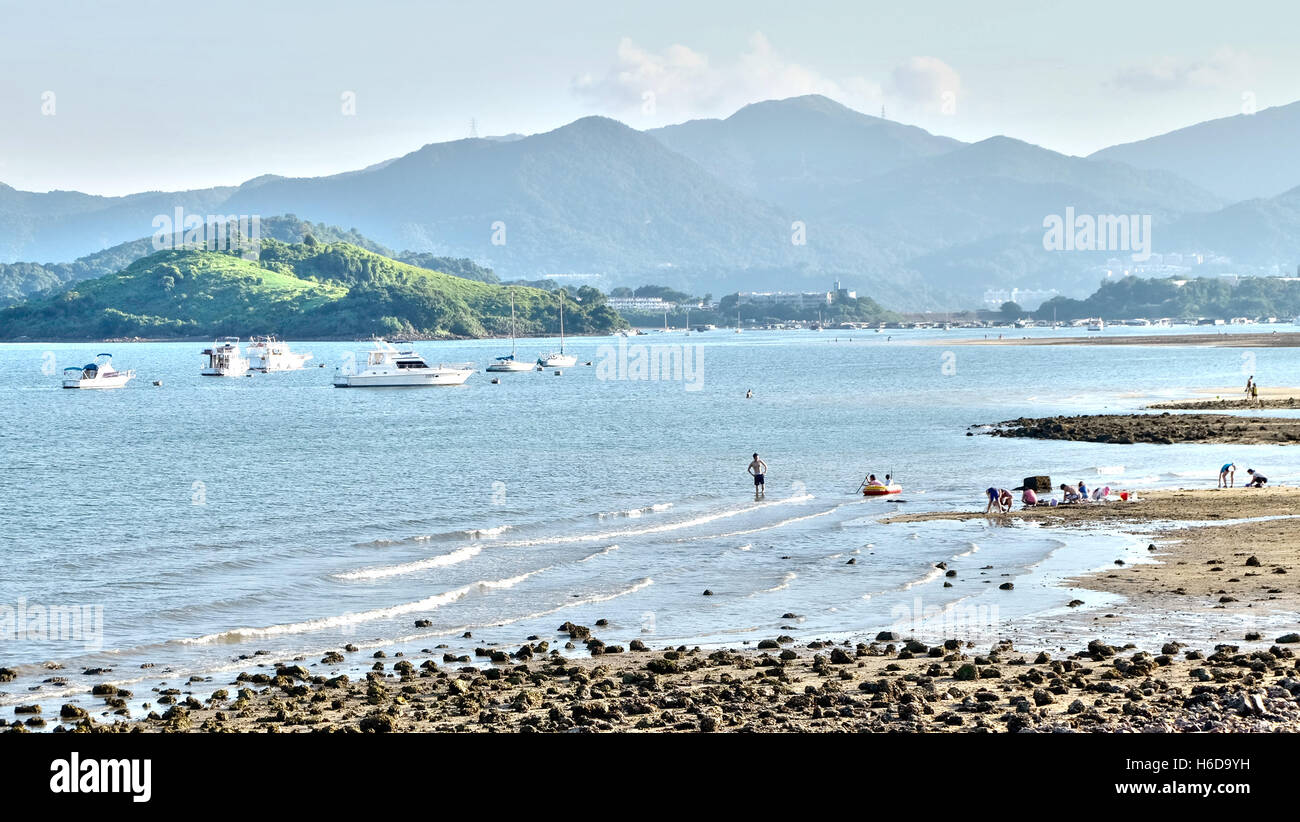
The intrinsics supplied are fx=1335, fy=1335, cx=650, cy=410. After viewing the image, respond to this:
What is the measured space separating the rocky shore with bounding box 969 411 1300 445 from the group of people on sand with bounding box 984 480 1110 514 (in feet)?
72.6

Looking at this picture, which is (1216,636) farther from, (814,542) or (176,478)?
(176,478)

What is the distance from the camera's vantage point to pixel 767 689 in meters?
19.1

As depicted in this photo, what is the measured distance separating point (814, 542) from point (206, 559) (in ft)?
54.9

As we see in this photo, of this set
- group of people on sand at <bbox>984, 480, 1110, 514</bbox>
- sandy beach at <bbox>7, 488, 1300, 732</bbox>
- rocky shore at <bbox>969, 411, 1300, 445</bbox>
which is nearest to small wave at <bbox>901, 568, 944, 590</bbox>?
sandy beach at <bbox>7, 488, 1300, 732</bbox>

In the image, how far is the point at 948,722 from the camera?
16484mm

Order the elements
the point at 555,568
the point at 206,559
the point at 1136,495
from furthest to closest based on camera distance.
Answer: the point at 1136,495
the point at 206,559
the point at 555,568

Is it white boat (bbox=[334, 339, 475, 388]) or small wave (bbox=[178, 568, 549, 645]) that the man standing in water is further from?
white boat (bbox=[334, 339, 475, 388])

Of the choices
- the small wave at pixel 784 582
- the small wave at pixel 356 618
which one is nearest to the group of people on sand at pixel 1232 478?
the small wave at pixel 784 582

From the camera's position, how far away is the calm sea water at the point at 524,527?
26844 mm

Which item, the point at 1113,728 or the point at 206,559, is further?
the point at 206,559

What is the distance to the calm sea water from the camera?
26.8 meters

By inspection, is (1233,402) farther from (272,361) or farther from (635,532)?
(272,361)
